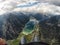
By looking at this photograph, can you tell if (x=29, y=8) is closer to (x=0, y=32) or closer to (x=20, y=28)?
(x=20, y=28)

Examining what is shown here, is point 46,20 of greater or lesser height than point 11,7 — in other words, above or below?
below

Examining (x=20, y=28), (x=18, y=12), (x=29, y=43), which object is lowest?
(x=29, y=43)

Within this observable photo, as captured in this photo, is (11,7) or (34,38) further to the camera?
(11,7)

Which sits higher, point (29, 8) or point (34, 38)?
point (29, 8)

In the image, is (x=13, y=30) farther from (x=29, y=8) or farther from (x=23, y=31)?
(x=29, y=8)

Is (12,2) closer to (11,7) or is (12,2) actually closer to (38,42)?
(11,7)

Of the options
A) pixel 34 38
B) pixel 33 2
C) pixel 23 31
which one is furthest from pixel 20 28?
pixel 33 2

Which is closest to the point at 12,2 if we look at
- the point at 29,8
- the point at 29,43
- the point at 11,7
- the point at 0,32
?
the point at 11,7

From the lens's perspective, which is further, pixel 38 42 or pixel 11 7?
pixel 11 7
